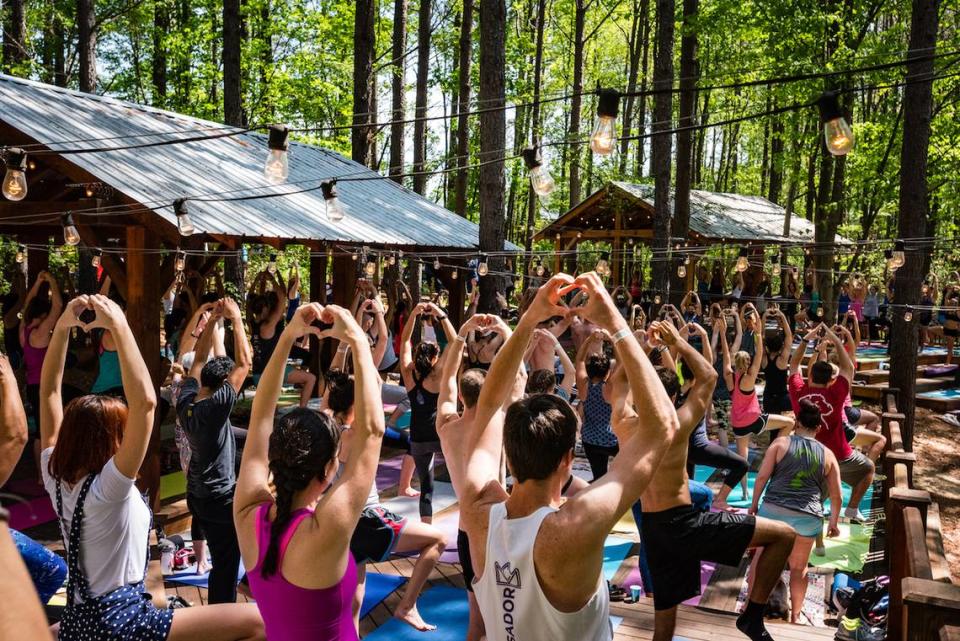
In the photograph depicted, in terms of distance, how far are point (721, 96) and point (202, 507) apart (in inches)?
1335

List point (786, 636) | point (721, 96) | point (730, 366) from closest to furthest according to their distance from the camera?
point (786, 636), point (730, 366), point (721, 96)

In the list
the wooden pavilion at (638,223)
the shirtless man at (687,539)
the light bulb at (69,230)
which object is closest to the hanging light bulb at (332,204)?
the light bulb at (69,230)

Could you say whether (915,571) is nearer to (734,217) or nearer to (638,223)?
(638,223)

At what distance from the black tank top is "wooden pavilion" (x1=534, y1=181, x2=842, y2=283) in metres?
13.6

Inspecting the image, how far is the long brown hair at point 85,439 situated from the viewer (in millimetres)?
2811

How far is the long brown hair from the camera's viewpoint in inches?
111

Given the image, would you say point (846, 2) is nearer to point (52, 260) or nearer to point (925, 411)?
point (925, 411)

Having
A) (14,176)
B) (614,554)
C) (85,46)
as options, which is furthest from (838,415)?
(85,46)

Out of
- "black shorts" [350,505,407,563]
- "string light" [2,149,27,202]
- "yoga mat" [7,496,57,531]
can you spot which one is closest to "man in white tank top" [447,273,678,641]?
"black shorts" [350,505,407,563]

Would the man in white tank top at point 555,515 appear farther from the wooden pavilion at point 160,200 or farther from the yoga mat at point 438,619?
the wooden pavilion at point 160,200

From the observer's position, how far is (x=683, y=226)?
16172 mm

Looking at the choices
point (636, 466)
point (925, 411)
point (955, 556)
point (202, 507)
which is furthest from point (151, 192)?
point (925, 411)

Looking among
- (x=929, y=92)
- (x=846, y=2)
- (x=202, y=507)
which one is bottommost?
(x=202, y=507)

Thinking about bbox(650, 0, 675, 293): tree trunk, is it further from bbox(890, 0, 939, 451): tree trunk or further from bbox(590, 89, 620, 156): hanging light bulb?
bbox(590, 89, 620, 156): hanging light bulb
